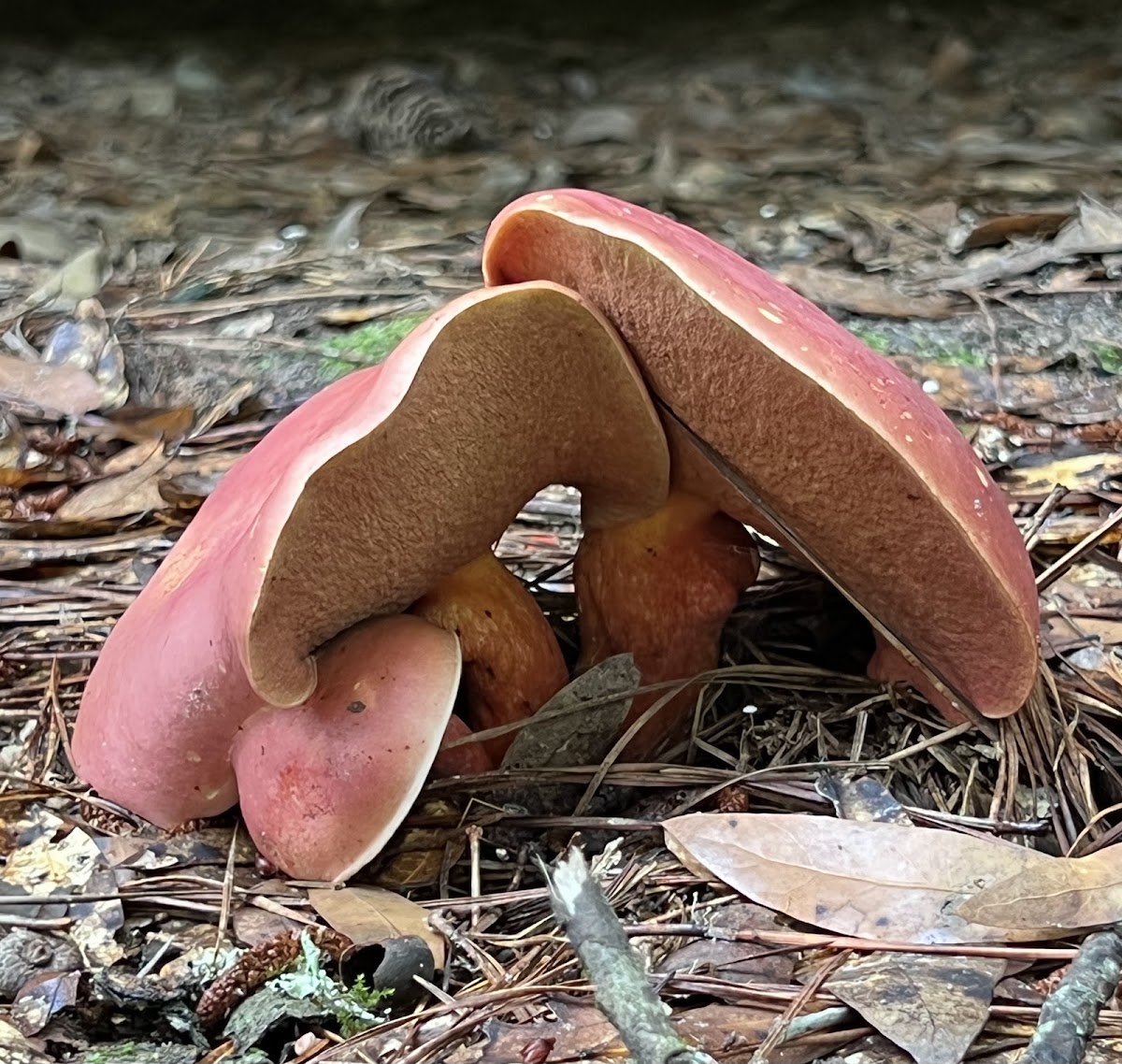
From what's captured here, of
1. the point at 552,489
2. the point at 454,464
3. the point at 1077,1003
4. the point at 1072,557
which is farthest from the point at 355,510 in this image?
the point at 552,489

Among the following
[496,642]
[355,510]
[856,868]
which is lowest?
[856,868]

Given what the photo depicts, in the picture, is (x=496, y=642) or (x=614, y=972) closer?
(x=614, y=972)

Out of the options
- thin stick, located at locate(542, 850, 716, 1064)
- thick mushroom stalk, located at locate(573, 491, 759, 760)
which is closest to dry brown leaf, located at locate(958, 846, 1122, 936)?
thin stick, located at locate(542, 850, 716, 1064)

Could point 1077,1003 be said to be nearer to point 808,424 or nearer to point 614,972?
point 614,972

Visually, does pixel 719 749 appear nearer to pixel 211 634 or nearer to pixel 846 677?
pixel 846 677

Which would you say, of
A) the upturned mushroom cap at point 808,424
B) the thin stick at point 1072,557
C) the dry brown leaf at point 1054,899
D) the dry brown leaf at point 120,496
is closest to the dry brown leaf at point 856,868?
the dry brown leaf at point 1054,899

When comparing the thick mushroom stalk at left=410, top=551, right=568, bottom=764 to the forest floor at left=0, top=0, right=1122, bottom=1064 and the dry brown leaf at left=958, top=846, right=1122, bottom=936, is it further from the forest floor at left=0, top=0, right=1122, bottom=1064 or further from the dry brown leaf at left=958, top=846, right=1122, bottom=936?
the dry brown leaf at left=958, top=846, right=1122, bottom=936
